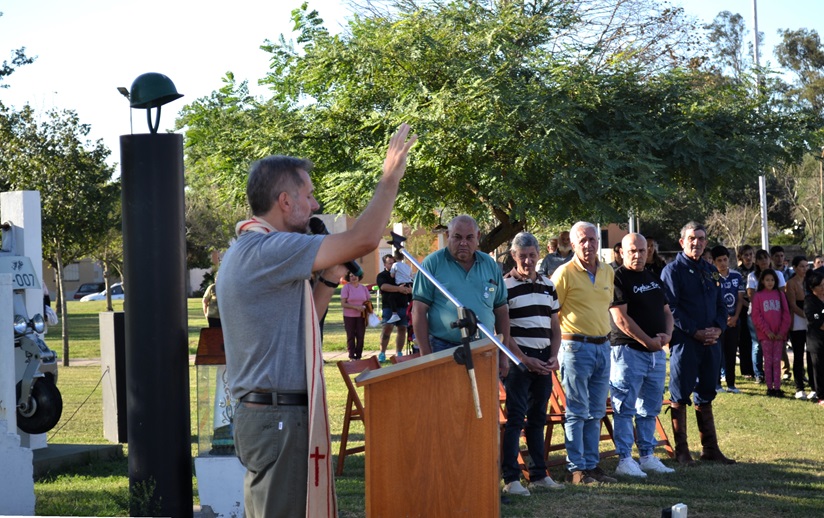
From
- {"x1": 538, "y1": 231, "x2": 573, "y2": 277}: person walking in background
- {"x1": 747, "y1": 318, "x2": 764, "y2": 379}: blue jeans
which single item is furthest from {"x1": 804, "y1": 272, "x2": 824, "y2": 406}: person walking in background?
{"x1": 538, "y1": 231, "x2": 573, "y2": 277}: person walking in background

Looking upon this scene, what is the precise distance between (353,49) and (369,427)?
36.3ft

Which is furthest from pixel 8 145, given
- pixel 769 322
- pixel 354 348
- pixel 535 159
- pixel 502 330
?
pixel 502 330

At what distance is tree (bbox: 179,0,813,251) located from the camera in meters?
14.6

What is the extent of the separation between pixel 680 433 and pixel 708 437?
28 cm

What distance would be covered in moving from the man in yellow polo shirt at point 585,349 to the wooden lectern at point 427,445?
3.20 m

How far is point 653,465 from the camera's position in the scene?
29.4ft

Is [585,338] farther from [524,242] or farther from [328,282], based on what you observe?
A: [328,282]

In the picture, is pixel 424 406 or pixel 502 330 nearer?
pixel 424 406

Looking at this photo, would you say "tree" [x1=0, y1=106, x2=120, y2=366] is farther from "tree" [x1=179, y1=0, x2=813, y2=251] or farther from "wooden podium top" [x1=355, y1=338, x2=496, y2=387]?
"wooden podium top" [x1=355, y1=338, x2=496, y2=387]

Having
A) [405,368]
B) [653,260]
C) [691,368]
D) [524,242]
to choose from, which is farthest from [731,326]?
[405,368]

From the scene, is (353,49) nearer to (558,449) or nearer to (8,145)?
(558,449)

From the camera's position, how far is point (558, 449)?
9.40 m

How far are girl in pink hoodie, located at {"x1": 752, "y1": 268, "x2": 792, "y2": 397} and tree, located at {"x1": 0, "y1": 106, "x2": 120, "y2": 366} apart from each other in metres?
17.3

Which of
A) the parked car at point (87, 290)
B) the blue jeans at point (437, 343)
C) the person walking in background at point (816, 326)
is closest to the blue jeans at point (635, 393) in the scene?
the blue jeans at point (437, 343)
